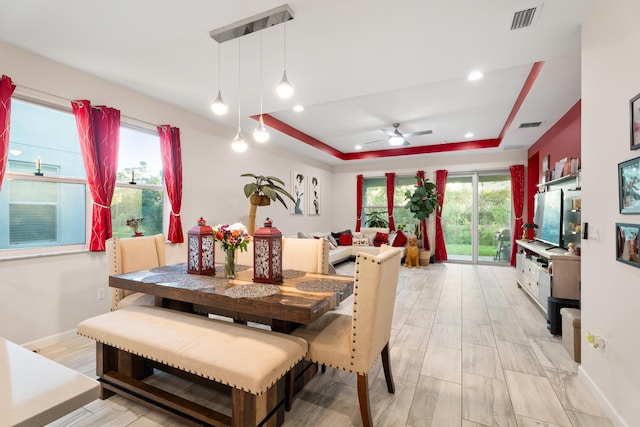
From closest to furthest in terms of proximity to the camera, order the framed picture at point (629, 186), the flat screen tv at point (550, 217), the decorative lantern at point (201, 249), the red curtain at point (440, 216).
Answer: the framed picture at point (629, 186) < the decorative lantern at point (201, 249) < the flat screen tv at point (550, 217) < the red curtain at point (440, 216)

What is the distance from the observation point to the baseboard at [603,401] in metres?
1.65

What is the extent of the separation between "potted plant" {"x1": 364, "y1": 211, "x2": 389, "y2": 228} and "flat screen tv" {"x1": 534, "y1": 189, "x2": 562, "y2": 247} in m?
3.56

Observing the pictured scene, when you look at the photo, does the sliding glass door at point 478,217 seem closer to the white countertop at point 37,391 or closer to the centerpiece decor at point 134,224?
the centerpiece decor at point 134,224

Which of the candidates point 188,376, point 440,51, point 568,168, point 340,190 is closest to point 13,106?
point 188,376

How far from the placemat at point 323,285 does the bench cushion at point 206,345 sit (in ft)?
1.04

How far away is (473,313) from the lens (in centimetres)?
357

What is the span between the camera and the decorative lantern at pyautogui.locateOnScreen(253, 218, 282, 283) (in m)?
1.93

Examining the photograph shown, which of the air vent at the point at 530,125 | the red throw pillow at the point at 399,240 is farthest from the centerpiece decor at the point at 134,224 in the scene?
the air vent at the point at 530,125

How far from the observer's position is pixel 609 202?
1.79 meters

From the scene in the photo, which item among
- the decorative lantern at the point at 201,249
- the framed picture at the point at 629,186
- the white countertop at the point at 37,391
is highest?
the framed picture at the point at 629,186

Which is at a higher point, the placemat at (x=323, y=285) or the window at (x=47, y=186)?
the window at (x=47, y=186)

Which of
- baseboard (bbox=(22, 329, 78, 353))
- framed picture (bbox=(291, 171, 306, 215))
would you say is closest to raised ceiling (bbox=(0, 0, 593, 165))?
baseboard (bbox=(22, 329, 78, 353))

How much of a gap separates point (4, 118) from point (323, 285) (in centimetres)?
298

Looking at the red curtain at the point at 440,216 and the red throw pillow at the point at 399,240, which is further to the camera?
the red curtain at the point at 440,216
